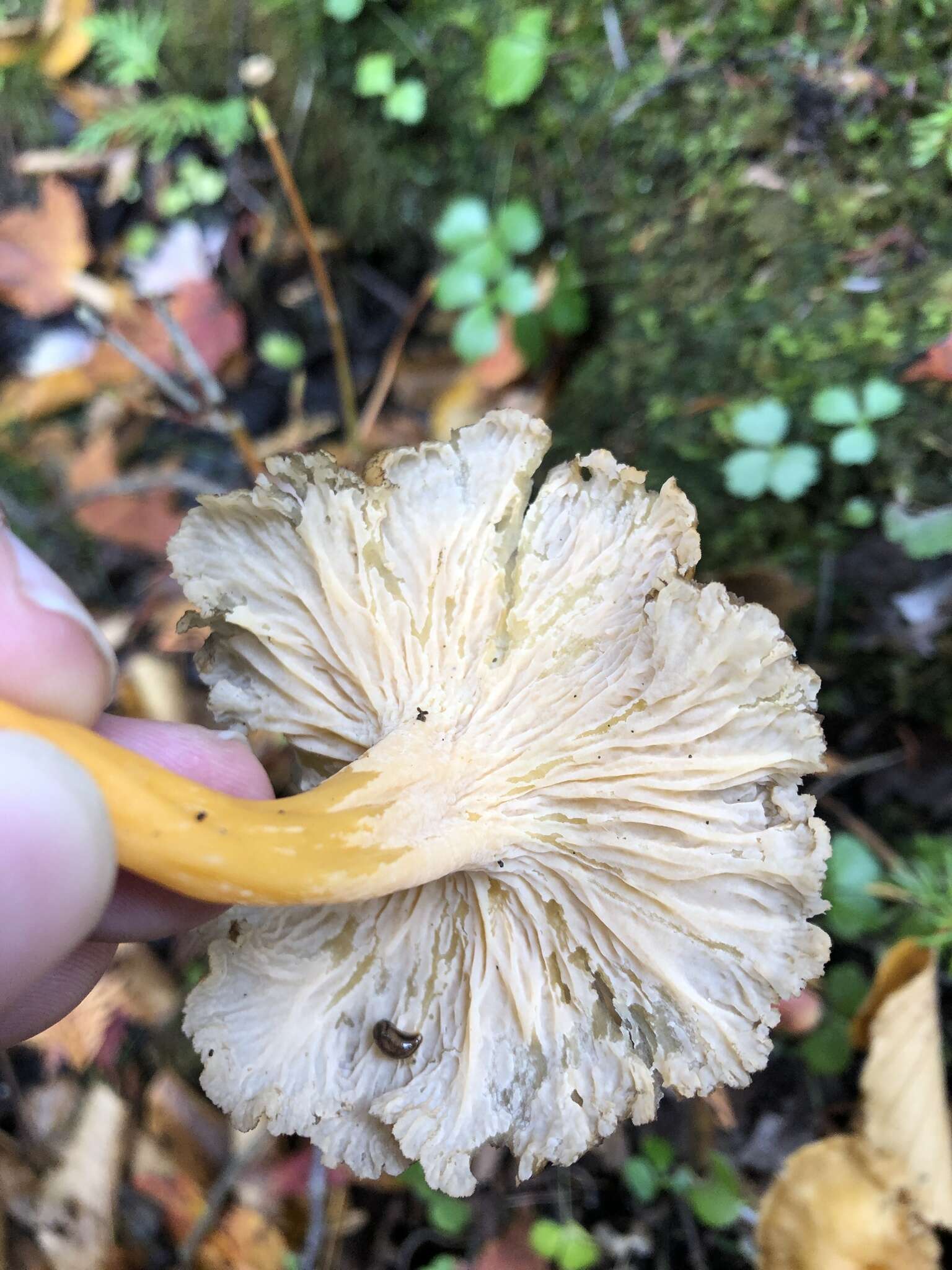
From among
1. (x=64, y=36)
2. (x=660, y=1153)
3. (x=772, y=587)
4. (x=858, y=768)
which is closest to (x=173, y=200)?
(x=64, y=36)

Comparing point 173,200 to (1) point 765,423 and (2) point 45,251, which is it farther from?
(1) point 765,423

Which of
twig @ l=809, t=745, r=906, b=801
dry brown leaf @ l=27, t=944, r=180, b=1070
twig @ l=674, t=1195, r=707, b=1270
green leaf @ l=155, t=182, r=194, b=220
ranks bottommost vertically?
twig @ l=674, t=1195, r=707, b=1270

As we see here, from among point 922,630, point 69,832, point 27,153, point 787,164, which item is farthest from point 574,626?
point 27,153

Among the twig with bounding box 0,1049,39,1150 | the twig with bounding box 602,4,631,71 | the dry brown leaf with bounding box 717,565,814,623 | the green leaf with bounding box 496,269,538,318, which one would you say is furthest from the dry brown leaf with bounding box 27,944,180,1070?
the twig with bounding box 602,4,631,71

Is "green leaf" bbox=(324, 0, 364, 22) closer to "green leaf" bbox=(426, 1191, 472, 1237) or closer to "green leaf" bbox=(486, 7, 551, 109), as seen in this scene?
"green leaf" bbox=(486, 7, 551, 109)

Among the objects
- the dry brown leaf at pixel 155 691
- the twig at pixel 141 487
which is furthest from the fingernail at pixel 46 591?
the twig at pixel 141 487

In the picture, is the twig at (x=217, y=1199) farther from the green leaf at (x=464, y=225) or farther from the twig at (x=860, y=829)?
the green leaf at (x=464, y=225)
